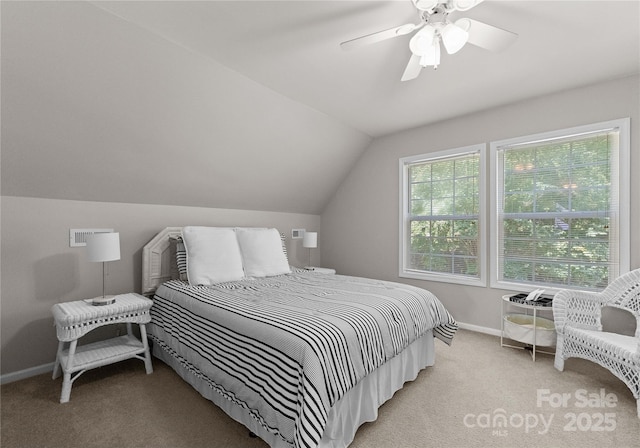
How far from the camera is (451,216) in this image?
3.69 metres

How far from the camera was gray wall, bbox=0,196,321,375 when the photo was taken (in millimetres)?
2328

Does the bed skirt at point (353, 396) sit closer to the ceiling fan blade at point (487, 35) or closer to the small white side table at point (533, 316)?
the small white side table at point (533, 316)

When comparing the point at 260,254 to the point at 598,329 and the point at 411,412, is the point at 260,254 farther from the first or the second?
the point at 598,329

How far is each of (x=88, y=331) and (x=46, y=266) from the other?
761 mm

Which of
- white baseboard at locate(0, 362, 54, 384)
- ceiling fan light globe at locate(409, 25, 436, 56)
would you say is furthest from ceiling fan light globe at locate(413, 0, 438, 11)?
white baseboard at locate(0, 362, 54, 384)

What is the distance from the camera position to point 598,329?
2.52m

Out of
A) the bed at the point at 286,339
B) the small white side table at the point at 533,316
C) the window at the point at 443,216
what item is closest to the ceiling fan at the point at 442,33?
the bed at the point at 286,339

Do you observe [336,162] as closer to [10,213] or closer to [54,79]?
[54,79]

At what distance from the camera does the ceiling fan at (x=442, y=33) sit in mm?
1578

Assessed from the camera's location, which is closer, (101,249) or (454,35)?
(454,35)

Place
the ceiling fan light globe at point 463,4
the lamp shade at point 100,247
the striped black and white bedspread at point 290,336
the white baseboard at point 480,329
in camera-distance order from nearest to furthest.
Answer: the striped black and white bedspread at point 290,336 < the ceiling fan light globe at point 463,4 < the lamp shade at point 100,247 < the white baseboard at point 480,329

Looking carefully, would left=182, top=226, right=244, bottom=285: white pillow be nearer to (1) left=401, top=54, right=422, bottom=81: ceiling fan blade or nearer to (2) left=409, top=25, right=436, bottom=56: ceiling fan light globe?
(1) left=401, top=54, right=422, bottom=81: ceiling fan blade

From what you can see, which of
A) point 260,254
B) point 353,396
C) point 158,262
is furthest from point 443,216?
point 158,262

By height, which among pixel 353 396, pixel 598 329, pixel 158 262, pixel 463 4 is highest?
pixel 463 4
